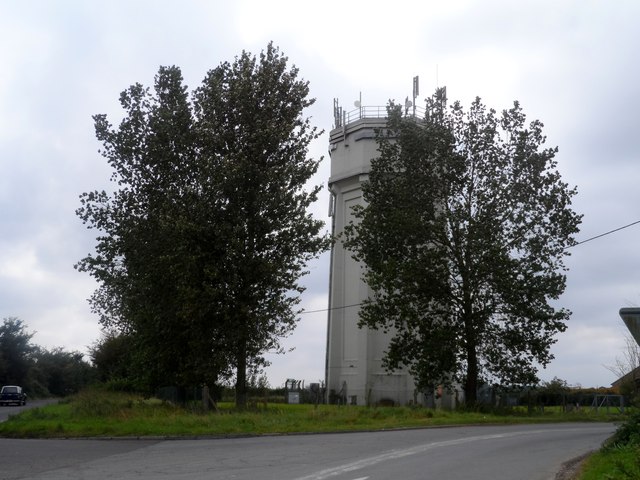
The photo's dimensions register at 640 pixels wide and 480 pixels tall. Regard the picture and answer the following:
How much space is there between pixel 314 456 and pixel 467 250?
2164 cm

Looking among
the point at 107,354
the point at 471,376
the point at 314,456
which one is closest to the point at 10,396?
the point at 107,354

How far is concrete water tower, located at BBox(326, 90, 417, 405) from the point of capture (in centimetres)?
4381

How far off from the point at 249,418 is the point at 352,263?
73.1 feet

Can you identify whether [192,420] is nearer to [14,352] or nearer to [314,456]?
[314,456]

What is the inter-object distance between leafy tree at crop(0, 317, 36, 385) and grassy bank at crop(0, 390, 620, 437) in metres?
51.9

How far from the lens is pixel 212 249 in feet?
103

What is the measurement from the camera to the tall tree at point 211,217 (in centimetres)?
3070

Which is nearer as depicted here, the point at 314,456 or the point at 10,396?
the point at 314,456

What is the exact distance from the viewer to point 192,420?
2480 centimetres

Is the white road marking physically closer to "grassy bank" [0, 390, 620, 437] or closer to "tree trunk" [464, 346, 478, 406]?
"grassy bank" [0, 390, 620, 437]

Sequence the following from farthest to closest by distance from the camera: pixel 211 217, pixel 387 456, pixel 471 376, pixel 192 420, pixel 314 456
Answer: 1. pixel 471 376
2. pixel 211 217
3. pixel 192 420
4. pixel 314 456
5. pixel 387 456

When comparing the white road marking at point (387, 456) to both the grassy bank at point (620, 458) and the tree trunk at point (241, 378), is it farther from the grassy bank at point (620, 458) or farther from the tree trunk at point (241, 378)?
the tree trunk at point (241, 378)

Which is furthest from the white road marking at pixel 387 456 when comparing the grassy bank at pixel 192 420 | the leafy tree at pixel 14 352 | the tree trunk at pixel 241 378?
the leafy tree at pixel 14 352

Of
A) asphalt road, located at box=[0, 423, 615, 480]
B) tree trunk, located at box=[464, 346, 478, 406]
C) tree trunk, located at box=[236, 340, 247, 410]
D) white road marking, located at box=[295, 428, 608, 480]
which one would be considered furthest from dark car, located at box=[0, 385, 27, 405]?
white road marking, located at box=[295, 428, 608, 480]
